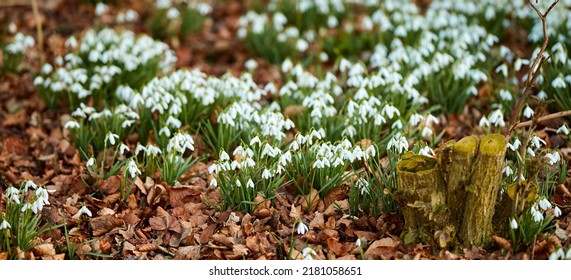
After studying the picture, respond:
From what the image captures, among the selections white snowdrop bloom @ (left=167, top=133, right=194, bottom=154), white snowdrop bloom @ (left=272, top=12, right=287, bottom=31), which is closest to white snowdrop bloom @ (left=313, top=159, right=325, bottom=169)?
white snowdrop bloom @ (left=167, top=133, right=194, bottom=154)

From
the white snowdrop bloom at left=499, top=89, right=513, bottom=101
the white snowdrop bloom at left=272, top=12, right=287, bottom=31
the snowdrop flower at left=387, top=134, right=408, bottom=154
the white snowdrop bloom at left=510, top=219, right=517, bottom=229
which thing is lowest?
the white snowdrop bloom at left=510, top=219, right=517, bottom=229

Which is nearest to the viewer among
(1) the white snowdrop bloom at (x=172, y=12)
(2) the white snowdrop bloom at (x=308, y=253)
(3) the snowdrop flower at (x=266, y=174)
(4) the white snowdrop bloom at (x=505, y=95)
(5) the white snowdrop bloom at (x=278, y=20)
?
(2) the white snowdrop bloom at (x=308, y=253)

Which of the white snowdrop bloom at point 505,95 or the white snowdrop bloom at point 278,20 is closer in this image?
the white snowdrop bloom at point 505,95

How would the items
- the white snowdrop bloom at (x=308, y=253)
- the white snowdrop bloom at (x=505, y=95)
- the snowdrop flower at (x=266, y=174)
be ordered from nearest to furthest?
the white snowdrop bloom at (x=308, y=253) → the snowdrop flower at (x=266, y=174) → the white snowdrop bloom at (x=505, y=95)

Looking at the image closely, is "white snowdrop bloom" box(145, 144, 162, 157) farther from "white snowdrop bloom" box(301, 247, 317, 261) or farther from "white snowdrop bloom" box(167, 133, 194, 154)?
"white snowdrop bloom" box(301, 247, 317, 261)

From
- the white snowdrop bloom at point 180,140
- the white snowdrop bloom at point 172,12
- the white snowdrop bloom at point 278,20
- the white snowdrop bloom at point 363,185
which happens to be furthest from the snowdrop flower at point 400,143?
the white snowdrop bloom at point 172,12

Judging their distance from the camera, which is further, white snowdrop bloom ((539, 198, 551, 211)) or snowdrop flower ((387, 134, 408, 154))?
snowdrop flower ((387, 134, 408, 154))

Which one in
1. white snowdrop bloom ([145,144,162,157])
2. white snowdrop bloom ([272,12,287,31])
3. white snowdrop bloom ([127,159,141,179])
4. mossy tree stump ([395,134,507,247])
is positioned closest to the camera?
mossy tree stump ([395,134,507,247])

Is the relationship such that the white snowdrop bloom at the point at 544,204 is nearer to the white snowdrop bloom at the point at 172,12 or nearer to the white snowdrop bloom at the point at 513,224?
the white snowdrop bloom at the point at 513,224

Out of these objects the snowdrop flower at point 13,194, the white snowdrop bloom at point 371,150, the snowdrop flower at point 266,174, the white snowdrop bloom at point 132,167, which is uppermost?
the white snowdrop bloom at point 371,150
